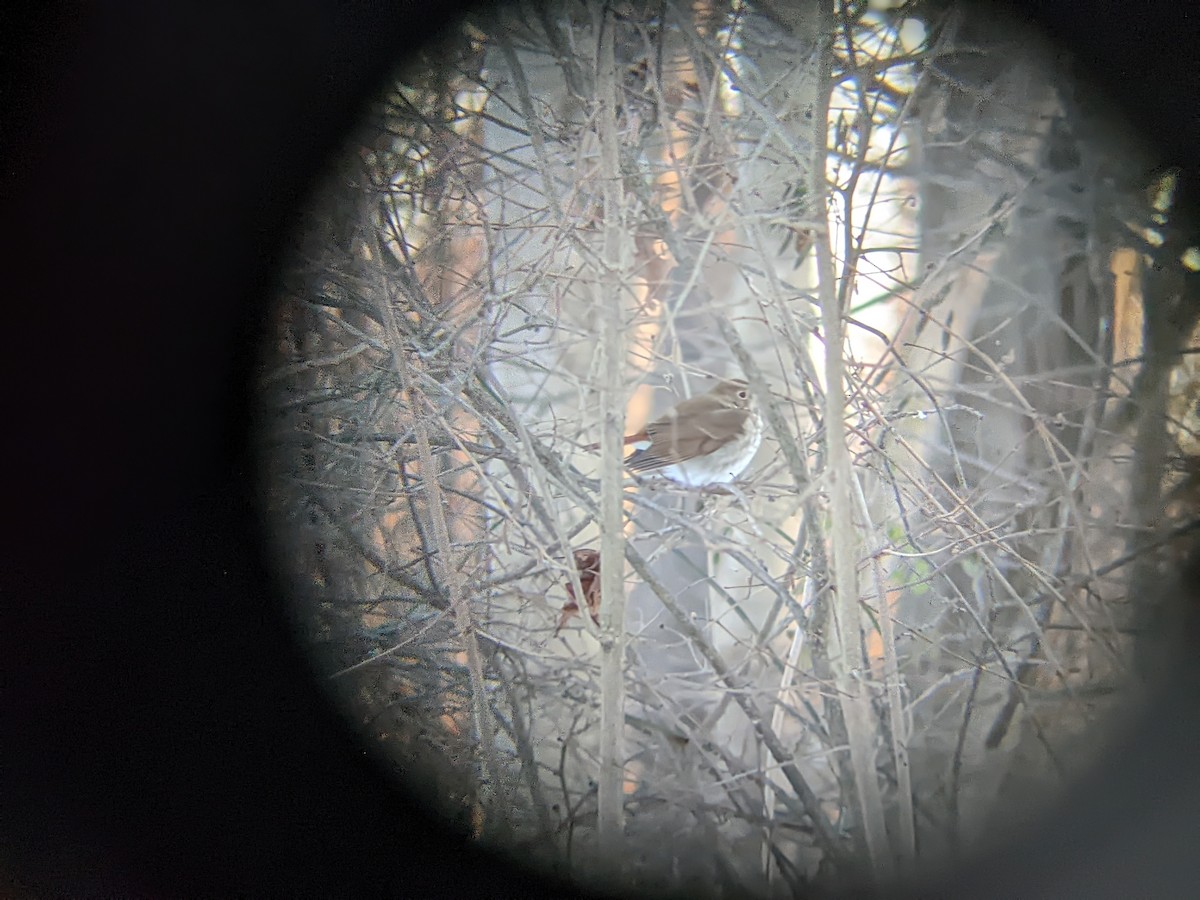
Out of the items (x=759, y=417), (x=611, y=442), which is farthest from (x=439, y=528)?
(x=759, y=417)

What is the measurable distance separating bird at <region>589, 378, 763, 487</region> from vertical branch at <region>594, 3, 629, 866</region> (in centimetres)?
4

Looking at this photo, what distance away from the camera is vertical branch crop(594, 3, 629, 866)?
2.63 feet

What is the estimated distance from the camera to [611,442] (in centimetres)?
81

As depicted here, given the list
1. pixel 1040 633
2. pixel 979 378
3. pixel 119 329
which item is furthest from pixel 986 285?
pixel 119 329

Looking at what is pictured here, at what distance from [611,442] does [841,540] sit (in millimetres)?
243

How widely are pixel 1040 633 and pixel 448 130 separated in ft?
2.57

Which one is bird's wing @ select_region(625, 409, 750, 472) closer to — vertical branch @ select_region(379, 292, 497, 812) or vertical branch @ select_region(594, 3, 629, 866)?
vertical branch @ select_region(594, 3, 629, 866)

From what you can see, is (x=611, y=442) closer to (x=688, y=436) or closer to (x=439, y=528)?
(x=688, y=436)

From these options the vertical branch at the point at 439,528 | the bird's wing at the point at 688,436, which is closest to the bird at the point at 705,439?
the bird's wing at the point at 688,436

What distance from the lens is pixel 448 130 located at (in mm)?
843

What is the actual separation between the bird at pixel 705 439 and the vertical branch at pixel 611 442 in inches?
1.4

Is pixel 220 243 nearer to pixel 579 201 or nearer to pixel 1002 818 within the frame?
pixel 579 201

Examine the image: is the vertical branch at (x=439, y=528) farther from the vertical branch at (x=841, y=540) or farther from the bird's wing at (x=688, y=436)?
the vertical branch at (x=841, y=540)

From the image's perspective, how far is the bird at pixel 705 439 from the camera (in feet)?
2.74
